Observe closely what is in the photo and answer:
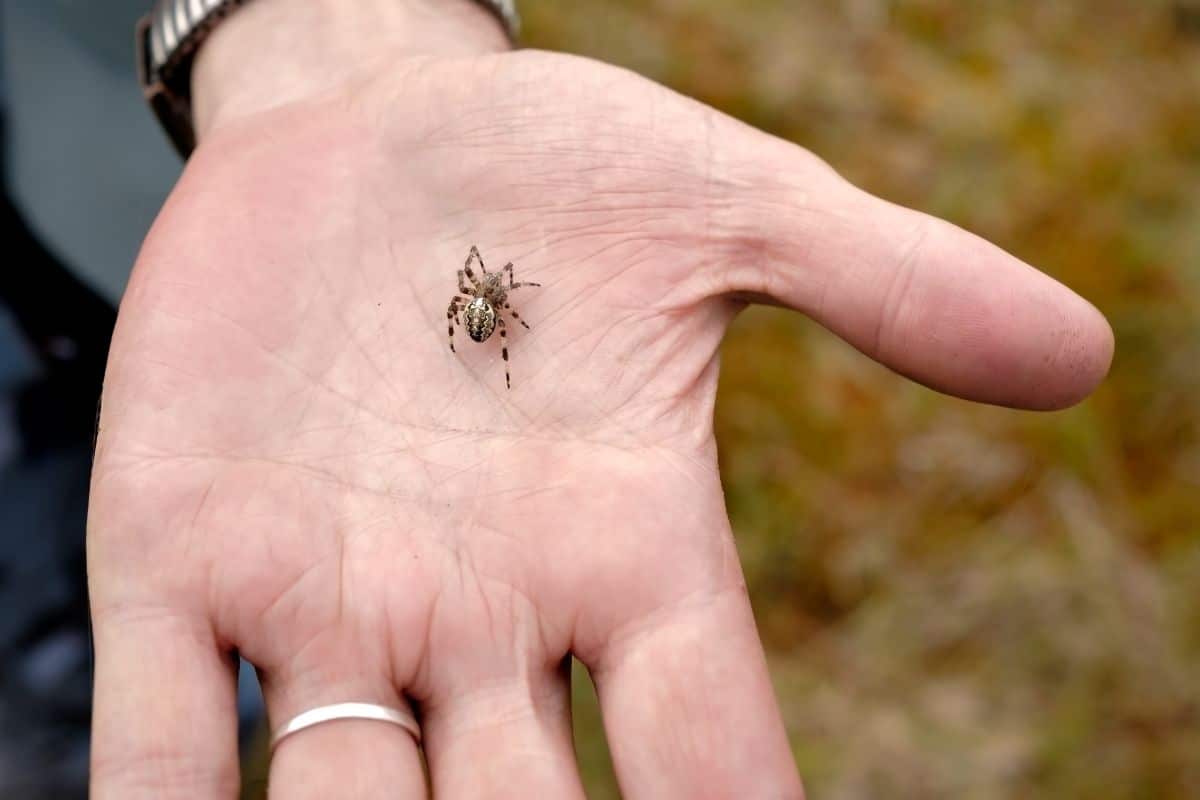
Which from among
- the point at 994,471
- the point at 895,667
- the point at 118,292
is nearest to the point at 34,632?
the point at 118,292

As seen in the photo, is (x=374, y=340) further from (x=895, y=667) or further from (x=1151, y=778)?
(x=1151, y=778)

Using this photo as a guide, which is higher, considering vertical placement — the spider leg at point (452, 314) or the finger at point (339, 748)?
the spider leg at point (452, 314)

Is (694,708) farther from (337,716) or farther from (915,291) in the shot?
(915,291)

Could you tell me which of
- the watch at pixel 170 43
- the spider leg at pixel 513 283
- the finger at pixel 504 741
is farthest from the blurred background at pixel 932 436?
the finger at pixel 504 741

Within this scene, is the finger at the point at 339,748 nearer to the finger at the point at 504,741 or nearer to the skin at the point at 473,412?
the skin at the point at 473,412

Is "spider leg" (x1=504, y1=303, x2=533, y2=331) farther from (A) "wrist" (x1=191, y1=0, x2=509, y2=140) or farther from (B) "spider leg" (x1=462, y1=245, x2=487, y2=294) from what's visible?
(A) "wrist" (x1=191, y1=0, x2=509, y2=140)

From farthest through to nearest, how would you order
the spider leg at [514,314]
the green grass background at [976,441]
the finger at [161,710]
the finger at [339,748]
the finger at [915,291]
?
the green grass background at [976,441] < the spider leg at [514,314] < the finger at [915,291] < the finger at [339,748] < the finger at [161,710]

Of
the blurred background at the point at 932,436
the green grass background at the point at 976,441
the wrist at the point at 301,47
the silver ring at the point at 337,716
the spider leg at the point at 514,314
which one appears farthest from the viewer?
the green grass background at the point at 976,441
